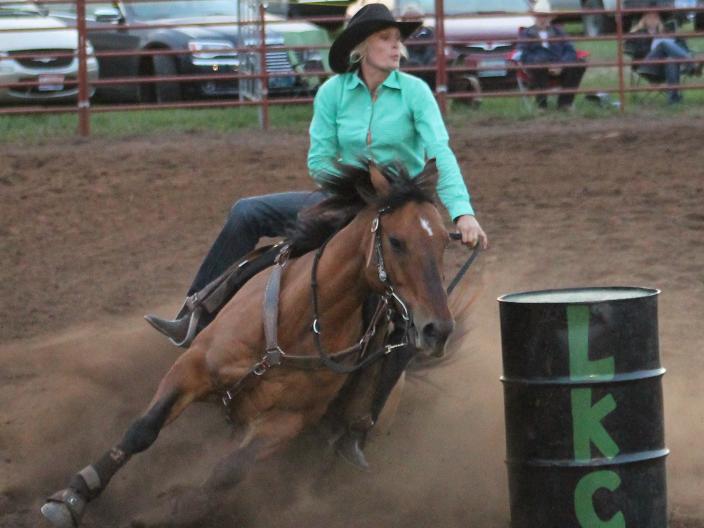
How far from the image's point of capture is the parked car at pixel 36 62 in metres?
13.6

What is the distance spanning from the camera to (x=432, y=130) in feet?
17.6

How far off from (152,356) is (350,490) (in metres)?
1.52

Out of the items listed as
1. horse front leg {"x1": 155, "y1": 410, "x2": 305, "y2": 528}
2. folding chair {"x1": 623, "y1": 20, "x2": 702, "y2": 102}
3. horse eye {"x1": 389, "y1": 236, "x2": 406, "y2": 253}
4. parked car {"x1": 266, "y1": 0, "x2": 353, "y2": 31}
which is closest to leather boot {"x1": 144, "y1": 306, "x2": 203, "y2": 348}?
horse front leg {"x1": 155, "y1": 410, "x2": 305, "y2": 528}

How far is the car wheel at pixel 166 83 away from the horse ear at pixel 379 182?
9767mm

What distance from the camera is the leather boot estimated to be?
5754 mm

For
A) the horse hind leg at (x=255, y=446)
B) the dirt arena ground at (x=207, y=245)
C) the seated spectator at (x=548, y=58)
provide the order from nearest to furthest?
the horse hind leg at (x=255, y=446), the dirt arena ground at (x=207, y=245), the seated spectator at (x=548, y=58)

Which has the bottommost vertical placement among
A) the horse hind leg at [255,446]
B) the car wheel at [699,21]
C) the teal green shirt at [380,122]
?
the horse hind leg at [255,446]

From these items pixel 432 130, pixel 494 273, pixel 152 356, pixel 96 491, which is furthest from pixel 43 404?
pixel 494 273

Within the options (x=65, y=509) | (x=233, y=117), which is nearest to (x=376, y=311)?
(x=65, y=509)

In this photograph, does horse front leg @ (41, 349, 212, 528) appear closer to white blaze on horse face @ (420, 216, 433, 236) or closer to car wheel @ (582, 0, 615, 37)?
white blaze on horse face @ (420, 216, 433, 236)

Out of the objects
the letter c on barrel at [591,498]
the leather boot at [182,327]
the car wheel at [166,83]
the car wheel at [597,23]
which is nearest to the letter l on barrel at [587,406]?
the letter c on barrel at [591,498]

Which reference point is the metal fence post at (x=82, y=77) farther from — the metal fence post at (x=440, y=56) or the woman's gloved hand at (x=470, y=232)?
the woman's gloved hand at (x=470, y=232)

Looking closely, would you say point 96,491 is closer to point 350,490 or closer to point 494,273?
point 350,490

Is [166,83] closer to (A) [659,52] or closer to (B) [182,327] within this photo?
(A) [659,52]
